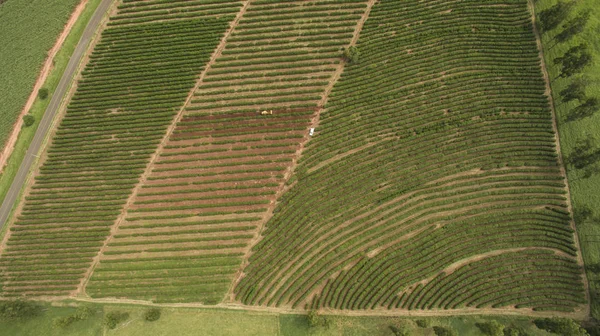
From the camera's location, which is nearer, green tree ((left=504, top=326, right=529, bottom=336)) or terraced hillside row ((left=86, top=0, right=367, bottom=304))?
green tree ((left=504, top=326, right=529, bottom=336))

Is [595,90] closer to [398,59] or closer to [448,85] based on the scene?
[448,85]

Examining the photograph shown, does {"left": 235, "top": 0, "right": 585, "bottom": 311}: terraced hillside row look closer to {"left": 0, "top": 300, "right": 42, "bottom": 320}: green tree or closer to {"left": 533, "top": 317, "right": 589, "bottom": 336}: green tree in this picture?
{"left": 533, "top": 317, "right": 589, "bottom": 336}: green tree

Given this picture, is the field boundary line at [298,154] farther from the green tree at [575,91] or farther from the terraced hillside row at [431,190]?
the green tree at [575,91]

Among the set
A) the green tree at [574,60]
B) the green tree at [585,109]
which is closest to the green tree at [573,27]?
the green tree at [574,60]

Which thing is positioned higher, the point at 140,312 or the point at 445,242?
the point at 445,242

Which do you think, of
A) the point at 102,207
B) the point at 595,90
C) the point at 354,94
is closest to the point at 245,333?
the point at 102,207

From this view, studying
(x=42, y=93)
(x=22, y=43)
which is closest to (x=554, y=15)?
(x=42, y=93)

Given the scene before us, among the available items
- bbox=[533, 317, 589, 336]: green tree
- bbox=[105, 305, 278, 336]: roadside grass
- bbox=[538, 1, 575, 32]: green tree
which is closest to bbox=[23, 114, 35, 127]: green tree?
bbox=[105, 305, 278, 336]: roadside grass
